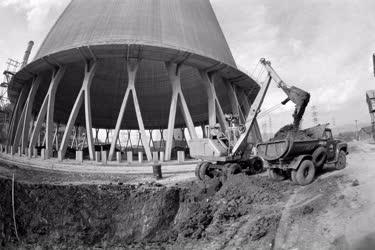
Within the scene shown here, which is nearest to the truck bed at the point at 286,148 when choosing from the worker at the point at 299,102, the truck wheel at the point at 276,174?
the truck wheel at the point at 276,174

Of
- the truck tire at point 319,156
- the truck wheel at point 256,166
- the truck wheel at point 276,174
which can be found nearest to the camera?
the truck tire at point 319,156

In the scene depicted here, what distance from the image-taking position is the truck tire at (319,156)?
12031mm

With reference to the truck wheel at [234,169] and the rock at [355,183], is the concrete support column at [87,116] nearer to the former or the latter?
the truck wheel at [234,169]

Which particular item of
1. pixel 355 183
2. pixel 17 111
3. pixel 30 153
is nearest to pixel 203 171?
pixel 355 183

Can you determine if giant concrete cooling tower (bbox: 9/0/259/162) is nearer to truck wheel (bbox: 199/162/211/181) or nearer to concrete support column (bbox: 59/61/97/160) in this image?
concrete support column (bbox: 59/61/97/160)

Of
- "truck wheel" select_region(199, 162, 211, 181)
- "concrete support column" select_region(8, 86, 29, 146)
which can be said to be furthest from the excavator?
"concrete support column" select_region(8, 86, 29, 146)

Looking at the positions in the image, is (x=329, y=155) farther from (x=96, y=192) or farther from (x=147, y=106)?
(x=147, y=106)

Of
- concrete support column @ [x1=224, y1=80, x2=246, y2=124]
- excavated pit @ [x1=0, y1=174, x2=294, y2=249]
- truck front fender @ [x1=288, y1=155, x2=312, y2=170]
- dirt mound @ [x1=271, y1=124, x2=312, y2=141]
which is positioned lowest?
excavated pit @ [x1=0, y1=174, x2=294, y2=249]

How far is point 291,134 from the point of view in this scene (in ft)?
39.8

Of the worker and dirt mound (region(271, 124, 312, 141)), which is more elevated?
the worker

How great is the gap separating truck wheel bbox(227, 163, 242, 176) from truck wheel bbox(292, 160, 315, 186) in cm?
347

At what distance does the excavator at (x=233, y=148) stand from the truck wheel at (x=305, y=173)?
143 inches

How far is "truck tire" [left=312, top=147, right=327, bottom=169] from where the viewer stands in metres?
12.0

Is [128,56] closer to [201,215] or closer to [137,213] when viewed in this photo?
[137,213]
